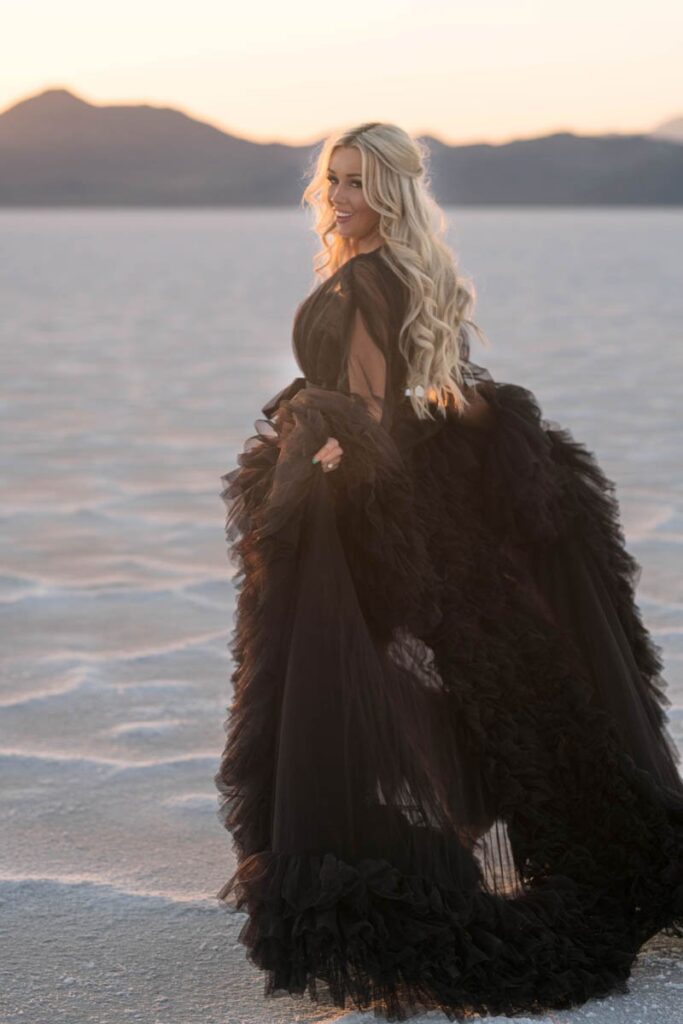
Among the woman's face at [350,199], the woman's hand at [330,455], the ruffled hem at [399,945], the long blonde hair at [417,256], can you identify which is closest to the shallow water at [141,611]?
the ruffled hem at [399,945]

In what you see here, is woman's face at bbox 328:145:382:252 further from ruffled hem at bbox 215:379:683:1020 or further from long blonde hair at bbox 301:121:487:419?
ruffled hem at bbox 215:379:683:1020

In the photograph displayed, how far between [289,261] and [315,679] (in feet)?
180

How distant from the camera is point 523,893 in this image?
372 centimetres

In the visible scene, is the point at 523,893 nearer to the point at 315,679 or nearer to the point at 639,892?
the point at 639,892

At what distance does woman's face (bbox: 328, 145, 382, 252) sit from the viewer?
4035mm

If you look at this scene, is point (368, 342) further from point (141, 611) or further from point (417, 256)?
point (141, 611)

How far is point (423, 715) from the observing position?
12.2ft

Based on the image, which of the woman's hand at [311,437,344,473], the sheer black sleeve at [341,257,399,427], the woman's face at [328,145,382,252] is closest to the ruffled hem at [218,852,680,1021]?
the woman's hand at [311,437,344,473]

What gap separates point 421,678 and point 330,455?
0.56 meters

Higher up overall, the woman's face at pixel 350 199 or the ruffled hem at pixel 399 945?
the woman's face at pixel 350 199

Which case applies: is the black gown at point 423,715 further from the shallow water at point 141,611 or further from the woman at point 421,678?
the shallow water at point 141,611

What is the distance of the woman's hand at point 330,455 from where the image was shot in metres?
3.69

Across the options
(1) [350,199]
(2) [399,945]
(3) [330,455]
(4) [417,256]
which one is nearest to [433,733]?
(2) [399,945]

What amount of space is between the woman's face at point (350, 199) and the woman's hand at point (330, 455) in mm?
637
